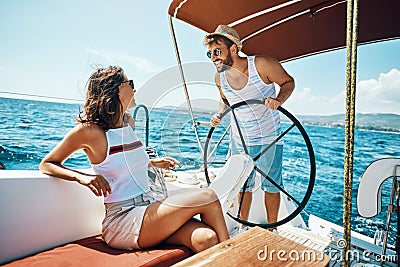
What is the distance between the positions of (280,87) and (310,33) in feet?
2.50

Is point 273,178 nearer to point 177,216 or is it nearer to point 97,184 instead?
point 177,216

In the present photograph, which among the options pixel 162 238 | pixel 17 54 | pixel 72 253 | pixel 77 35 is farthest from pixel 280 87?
pixel 17 54

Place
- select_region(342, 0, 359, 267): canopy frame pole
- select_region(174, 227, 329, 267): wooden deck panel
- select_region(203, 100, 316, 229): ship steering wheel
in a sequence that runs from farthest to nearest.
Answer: select_region(203, 100, 316, 229): ship steering wheel
select_region(174, 227, 329, 267): wooden deck panel
select_region(342, 0, 359, 267): canopy frame pole

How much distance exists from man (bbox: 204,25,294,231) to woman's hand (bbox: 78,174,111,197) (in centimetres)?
71

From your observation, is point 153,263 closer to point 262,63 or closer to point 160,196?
point 160,196

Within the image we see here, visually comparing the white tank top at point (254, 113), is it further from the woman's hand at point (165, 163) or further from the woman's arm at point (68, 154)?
the woman's arm at point (68, 154)

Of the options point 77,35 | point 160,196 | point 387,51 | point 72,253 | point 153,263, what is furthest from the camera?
point 77,35

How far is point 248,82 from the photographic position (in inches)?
58.8

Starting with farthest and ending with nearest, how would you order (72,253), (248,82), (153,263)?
(248,82)
(72,253)
(153,263)

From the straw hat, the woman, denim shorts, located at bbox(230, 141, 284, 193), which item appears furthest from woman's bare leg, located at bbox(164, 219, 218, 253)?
the straw hat

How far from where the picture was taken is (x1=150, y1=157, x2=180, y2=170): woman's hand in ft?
4.02

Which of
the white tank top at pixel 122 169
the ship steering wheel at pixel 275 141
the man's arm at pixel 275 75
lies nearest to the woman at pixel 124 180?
the white tank top at pixel 122 169

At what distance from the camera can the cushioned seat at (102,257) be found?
909 mm

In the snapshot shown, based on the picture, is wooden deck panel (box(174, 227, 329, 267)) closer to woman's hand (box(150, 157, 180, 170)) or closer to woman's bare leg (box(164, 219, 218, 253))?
woman's bare leg (box(164, 219, 218, 253))
